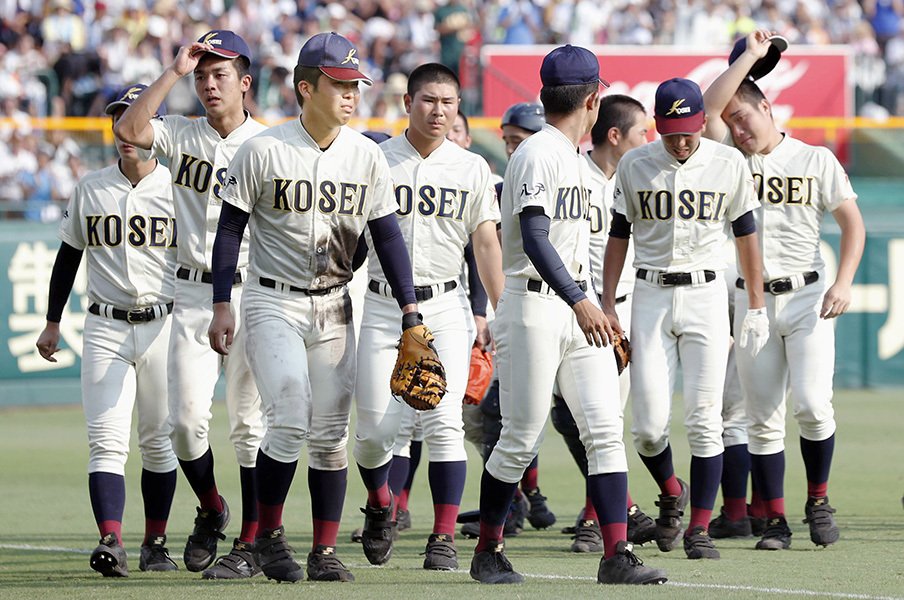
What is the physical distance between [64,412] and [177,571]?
817cm

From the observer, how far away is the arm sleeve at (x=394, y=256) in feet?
20.4

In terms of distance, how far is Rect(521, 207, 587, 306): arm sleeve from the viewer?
18.9ft

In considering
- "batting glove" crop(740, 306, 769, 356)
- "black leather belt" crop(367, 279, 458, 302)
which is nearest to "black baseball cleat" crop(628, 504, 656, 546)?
→ "batting glove" crop(740, 306, 769, 356)

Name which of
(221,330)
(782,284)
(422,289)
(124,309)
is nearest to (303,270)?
(221,330)

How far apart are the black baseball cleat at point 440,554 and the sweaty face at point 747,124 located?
101 inches

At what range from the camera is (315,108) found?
615 centimetres

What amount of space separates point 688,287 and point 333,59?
2.13m

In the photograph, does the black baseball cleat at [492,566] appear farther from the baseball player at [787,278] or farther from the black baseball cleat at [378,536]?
the baseball player at [787,278]

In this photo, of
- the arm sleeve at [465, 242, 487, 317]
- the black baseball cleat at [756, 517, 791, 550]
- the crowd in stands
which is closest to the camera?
the black baseball cleat at [756, 517, 791, 550]

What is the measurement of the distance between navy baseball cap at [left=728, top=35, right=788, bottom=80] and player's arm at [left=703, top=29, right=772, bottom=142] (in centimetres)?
11

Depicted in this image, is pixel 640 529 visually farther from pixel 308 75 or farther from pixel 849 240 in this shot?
pixel 308 75

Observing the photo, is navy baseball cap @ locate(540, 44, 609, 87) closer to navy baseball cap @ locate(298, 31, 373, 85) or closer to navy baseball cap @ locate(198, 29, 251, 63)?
navy baseball cap @ locate(298, 31, 373, 85)

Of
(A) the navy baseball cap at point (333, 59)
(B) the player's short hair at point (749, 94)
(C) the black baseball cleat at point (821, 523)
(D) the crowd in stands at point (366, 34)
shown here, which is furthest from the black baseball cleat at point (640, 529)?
(D) the crowd in stands at point (366, 34)

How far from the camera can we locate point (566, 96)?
242 inches
